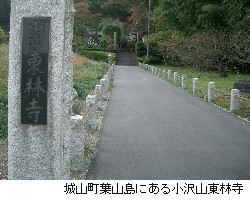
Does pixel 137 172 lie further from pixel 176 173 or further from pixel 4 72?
pixel 4 72

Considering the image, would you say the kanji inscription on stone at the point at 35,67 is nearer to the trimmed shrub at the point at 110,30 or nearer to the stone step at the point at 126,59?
the stone step at the point at 126,59

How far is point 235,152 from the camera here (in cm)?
635

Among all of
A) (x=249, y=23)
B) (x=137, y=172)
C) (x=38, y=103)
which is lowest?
(x=137, y=172)

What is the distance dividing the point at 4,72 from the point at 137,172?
7312mm

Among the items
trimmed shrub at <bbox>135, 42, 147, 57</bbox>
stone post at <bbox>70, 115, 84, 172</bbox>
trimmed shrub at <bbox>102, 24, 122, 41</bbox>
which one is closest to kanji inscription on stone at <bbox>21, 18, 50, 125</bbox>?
stone post at <bbox>70, 115, 84, 172</bbox>

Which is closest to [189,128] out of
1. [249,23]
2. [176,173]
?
[176,173]

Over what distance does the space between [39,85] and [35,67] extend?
0.77ft

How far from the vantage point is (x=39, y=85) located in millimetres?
3996

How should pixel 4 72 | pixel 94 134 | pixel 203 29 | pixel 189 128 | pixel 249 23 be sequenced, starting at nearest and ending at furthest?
pixel 94 134 → pixel 189 128 → pixel 4 72 → pixel 249 23 → pixel 203 29

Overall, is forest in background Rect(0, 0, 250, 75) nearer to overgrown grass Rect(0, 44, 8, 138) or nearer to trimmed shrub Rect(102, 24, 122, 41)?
trimmed shrub Rect(102, 24, 122, 41)

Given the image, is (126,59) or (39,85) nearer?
(39,85)

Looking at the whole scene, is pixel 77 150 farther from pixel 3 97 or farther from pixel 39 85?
pixel 3 97

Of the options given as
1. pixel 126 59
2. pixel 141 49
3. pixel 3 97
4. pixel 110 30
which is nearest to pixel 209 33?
pixel 3 97

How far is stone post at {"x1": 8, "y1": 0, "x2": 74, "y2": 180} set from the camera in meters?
3.96
